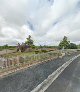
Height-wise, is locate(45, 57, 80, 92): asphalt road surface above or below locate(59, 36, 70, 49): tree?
below

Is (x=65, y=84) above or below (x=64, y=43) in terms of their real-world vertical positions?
below

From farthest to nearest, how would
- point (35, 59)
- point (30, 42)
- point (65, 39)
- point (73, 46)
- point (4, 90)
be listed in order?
1. point (73, 46)
2. point (65, 39)
3. point (30, 42)
4. point (35, 59)
5. point (4, 90)

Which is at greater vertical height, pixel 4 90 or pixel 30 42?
pixel 30 42

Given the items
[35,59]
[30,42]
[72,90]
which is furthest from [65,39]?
[72,90]

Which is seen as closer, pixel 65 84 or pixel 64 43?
pixel 65 84

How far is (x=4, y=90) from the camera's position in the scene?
12.7 meters

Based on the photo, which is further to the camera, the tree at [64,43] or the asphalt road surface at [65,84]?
the tree at [64,43]

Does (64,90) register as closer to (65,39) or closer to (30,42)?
(30,42)

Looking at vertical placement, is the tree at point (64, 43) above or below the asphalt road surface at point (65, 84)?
above

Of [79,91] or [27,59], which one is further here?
[27,59]

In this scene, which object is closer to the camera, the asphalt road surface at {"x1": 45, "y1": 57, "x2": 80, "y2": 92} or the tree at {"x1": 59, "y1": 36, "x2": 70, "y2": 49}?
the asphalt road surface at {"x1": 45, "y1": 57, "x2": 80, "y2": 92}

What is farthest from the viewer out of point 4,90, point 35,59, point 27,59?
point 35,59

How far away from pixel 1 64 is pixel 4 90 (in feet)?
41.0

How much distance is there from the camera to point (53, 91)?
42.0 ft
